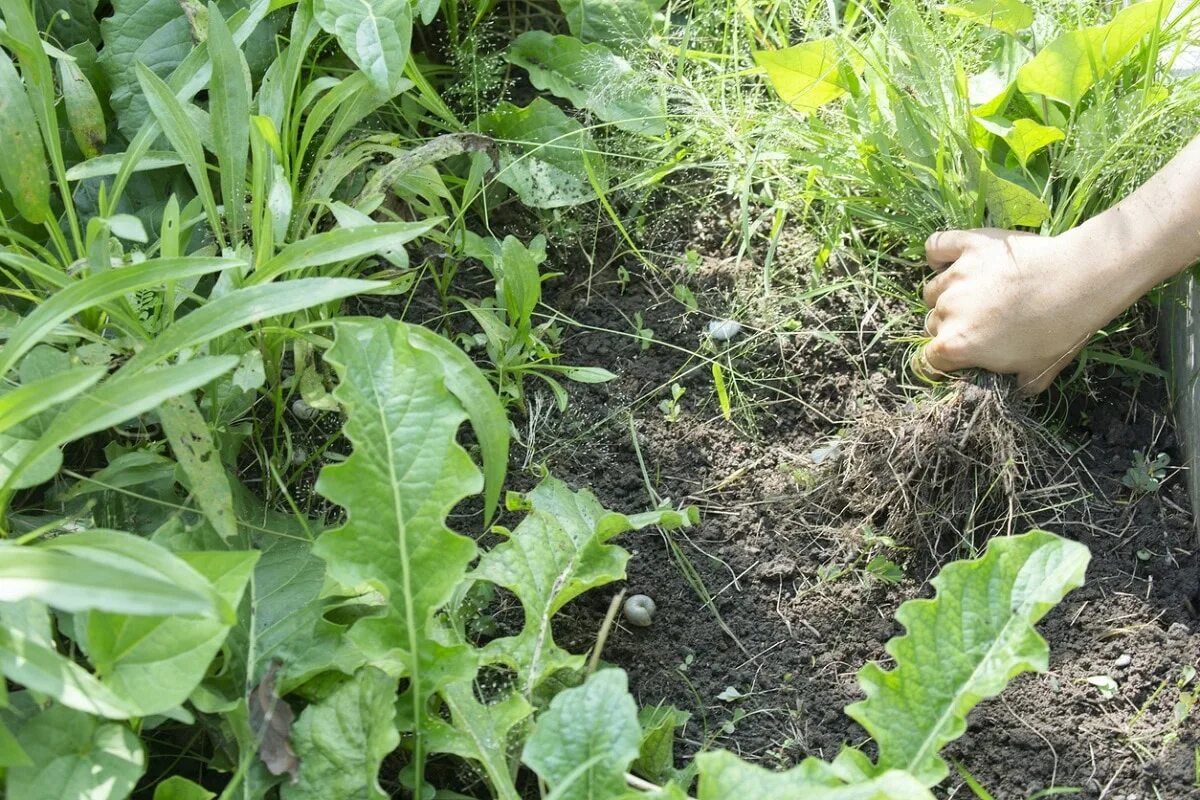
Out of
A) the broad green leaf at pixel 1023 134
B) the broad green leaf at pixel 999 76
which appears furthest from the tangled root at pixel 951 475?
the broad green leaf at pixel 999 76

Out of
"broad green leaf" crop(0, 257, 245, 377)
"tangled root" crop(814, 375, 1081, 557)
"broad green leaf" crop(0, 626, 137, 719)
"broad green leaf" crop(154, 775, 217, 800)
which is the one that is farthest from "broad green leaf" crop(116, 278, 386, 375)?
"tangled root" crop(814, 375, 1081, 557)

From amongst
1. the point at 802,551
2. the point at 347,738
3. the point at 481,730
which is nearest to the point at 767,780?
the point at 481,730

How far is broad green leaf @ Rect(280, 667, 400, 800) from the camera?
1.10 m

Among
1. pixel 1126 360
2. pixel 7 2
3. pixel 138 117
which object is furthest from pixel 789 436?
pixel 7 2

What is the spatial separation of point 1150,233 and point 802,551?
2.03 feet

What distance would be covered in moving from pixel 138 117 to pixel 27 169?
0.98ft

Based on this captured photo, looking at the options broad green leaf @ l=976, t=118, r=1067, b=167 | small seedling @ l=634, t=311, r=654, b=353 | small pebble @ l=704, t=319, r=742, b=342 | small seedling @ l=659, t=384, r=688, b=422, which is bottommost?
small seedling @ l=659, t=384, r=688, b=422

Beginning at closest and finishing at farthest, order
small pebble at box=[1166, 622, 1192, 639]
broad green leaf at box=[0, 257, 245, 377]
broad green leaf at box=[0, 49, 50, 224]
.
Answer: broad green leaf at box=[0, 257, 245, 377] < broad green leaf at box=[0, 49, 50, 224] < small pebble at box=[1166, 622, 1192, 639]

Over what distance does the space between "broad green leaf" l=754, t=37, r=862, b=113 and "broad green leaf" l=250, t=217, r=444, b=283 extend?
70cm

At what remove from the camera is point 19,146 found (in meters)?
1.31

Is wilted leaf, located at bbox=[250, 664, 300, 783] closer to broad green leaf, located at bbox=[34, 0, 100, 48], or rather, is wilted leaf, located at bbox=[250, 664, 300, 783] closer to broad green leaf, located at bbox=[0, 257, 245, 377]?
broad green leaf, located at bbox=[0, 257, 245, 377]

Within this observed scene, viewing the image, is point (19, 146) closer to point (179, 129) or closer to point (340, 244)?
point (179, 129)

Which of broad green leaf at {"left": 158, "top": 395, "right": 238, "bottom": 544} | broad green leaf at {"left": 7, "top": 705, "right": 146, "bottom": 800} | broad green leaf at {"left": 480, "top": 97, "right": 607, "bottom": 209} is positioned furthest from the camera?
broad green leaf at {"left": 480, "top": 97, "right": 607, "bottom": 209}

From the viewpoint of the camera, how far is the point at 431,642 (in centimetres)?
115
